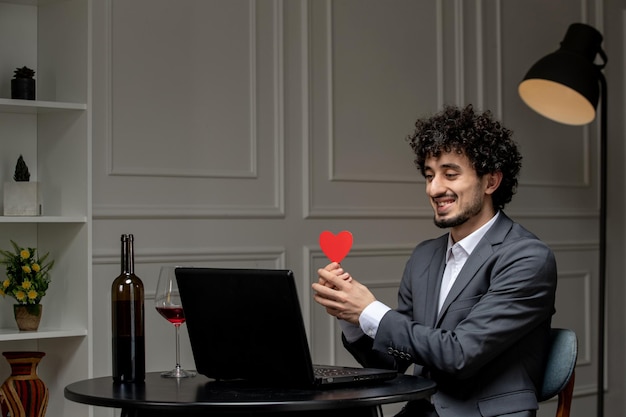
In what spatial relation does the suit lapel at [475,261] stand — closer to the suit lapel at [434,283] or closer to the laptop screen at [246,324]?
the suit lapel at [434,283]

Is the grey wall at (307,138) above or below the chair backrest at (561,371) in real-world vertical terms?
above

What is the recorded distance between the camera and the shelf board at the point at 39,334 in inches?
109

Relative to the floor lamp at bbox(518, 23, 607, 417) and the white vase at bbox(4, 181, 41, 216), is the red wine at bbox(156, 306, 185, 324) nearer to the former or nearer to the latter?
the white vase at bbox(4, 181, 41, 216)

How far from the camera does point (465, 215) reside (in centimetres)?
237

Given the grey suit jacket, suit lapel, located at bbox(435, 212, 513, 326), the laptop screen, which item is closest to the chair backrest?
the grey suit jacket

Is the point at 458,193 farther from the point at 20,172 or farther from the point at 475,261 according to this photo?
the point at 20,172

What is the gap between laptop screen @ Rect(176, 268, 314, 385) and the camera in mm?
1853

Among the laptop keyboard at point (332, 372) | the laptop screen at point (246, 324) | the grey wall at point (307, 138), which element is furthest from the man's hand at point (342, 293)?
the grey wall at point (307, 138)

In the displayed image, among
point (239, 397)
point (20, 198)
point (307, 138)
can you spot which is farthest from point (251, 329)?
point (307, 138)

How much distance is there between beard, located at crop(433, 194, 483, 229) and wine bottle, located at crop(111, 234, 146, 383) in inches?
30.5

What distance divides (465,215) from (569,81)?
1.59 meters

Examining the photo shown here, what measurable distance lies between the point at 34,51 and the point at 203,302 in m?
1.54

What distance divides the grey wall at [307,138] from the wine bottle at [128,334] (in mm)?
1125

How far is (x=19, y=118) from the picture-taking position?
3.11m
